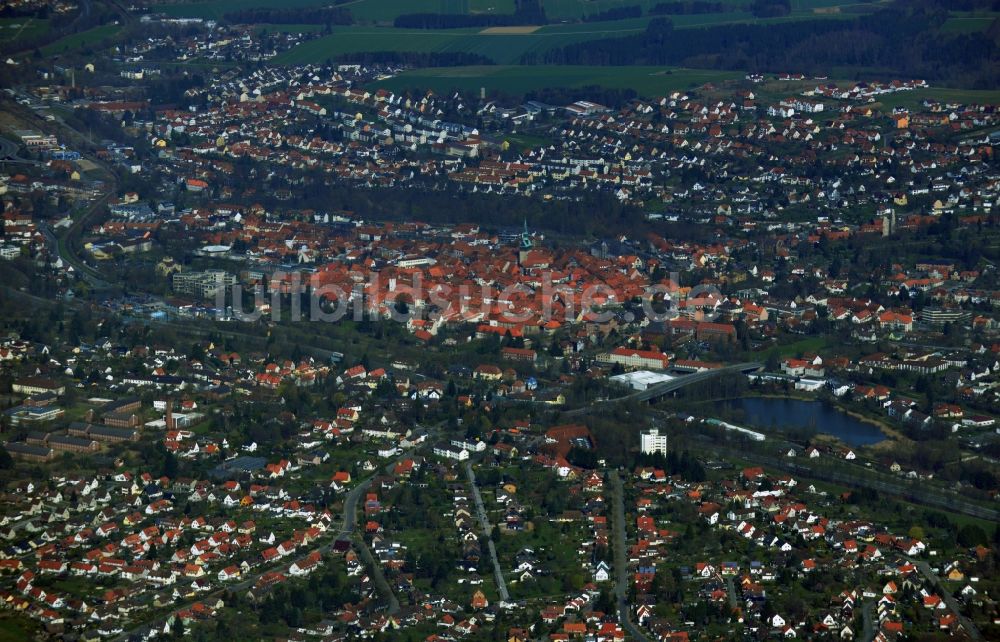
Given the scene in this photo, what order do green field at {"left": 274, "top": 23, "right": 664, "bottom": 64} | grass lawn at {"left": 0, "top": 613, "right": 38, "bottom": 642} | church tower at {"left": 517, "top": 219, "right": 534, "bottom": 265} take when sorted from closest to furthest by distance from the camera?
grass lawn at {"left": 0, "top": 613, "right": 38, "bottom": 642} < church tower at {"left": 517, "top": 219, "right": 534, "bottom": 265} < green field at {"left": 274, "top": 23, "right": 664, "bottom": 64}

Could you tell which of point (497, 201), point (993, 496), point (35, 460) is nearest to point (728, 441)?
point (993, 496)

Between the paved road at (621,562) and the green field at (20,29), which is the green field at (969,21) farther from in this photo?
the paved road at (621,562)

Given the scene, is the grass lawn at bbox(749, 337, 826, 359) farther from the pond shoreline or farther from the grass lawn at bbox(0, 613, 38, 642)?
the grass lawn at bbox(0, 613, 38, 642)

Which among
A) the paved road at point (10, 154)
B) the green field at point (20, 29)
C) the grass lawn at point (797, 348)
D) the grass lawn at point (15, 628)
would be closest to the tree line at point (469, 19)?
the green field at point (20, 29)

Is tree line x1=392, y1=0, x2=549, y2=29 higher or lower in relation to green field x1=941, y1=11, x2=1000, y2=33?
lower

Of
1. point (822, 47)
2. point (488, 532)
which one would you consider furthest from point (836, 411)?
point (822, 47)

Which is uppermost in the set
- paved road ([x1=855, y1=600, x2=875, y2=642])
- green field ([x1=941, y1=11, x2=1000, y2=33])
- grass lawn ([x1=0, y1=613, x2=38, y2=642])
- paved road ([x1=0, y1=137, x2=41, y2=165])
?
grass lawn ([x1=0, y1=613, x2=38, y2=642])

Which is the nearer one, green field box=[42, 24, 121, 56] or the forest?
the forest

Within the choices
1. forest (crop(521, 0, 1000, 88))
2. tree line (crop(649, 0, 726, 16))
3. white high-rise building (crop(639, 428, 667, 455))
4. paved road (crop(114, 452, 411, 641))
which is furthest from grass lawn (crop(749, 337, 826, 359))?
tree line (crop(649, 0, 726, 16))
